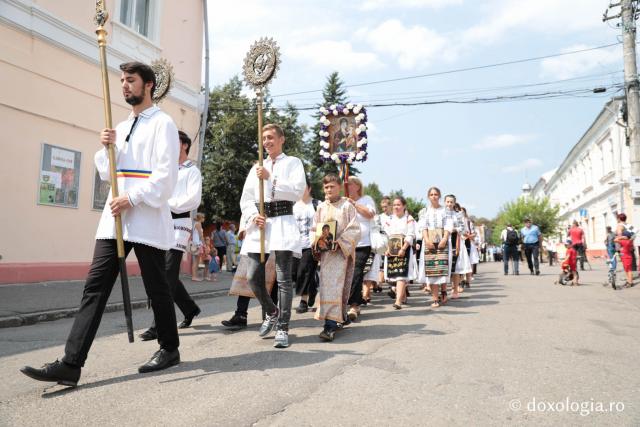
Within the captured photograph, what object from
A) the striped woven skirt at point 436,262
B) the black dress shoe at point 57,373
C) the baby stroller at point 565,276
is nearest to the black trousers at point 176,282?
the black dress shoe at point 57,373

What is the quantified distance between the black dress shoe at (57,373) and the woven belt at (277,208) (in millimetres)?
2352

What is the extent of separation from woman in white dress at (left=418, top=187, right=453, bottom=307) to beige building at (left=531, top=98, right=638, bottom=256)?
20.3m

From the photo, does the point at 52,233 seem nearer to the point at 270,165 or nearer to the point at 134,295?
the point at 134,295

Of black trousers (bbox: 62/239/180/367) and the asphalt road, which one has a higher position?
black trousers (bbox: 62/239/180/367)

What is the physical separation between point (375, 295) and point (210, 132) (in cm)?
2324

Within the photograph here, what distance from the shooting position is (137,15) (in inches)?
555

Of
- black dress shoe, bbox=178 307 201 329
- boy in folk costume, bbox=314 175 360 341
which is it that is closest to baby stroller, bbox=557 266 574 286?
boy in folk costume, bbox=314 175 360 341

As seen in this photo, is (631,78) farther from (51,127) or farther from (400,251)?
(51,127)

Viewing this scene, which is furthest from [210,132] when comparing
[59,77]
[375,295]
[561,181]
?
[561,181]

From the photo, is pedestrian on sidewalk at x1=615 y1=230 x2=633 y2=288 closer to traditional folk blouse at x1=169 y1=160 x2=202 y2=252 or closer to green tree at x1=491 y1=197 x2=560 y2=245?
traditional folk blouse at x1=169 y1=160 x2=202 y2=252

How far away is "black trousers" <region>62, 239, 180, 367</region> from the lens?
3.60 meters

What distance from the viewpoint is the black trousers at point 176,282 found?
5.58 meters

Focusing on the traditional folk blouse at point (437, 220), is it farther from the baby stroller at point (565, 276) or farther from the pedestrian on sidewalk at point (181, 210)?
the baby stroller at point (565, 276)

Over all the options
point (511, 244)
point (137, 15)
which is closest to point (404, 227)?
point (511, 244)
